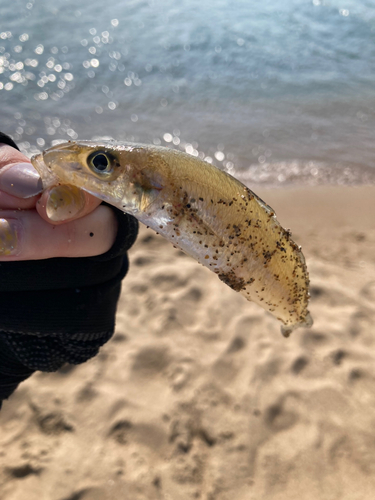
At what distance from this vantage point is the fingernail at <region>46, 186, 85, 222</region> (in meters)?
1.51

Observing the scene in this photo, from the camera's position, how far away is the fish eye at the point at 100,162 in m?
1.44

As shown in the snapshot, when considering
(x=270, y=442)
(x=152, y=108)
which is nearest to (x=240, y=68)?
(x=152, y=108)

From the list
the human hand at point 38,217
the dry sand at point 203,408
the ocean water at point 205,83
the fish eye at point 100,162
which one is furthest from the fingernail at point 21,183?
the ocean water at point 205,83

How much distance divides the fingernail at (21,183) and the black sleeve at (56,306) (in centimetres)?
34

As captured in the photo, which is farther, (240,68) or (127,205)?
(240,68)

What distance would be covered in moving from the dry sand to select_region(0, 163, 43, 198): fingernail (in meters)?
2.35

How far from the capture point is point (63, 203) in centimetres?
153

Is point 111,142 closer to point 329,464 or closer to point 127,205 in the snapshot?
point 127,205

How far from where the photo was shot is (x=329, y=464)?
3025 millimetres

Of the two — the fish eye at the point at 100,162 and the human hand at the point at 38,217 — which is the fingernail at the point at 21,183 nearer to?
the human hand at the point at 38,217

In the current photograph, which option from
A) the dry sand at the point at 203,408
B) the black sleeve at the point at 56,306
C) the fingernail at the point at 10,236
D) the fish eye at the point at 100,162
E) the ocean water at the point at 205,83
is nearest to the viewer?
the fish eye at the point at 100,162

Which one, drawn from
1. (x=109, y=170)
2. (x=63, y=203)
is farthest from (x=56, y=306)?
(x=109, y=170)

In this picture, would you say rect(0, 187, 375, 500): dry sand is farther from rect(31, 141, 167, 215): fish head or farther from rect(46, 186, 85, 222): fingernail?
rect(31, 141, 167, 215): fish head

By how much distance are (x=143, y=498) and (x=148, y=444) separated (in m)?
0.39
